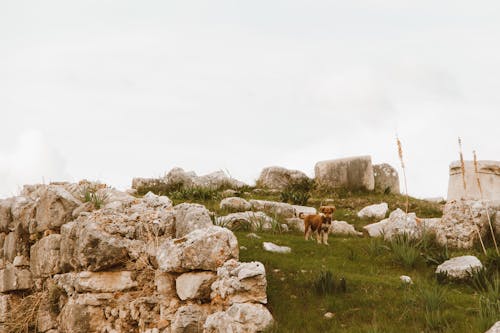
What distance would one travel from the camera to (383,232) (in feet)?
42.9

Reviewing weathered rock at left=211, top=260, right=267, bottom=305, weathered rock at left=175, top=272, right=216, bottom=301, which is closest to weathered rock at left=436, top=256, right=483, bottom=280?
weathered rock at left=211, top=260, right=267, bottom=305

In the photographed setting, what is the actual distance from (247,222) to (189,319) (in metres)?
4.22

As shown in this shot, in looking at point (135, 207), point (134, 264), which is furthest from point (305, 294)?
point (135, 207)

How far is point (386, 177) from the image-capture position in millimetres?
22469

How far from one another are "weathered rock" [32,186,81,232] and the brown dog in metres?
4.76

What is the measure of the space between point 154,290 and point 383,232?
17.1 feet

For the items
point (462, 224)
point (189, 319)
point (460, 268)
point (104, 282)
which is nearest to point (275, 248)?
point (189, 319)

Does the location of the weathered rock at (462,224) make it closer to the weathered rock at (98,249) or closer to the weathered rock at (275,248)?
the weathered rock at (275,248)

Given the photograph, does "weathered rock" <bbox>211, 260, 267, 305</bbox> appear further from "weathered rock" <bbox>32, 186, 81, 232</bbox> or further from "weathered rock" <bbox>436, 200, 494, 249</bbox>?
"weathered rock" <bbox>436, 200, 494, 249</bbox>

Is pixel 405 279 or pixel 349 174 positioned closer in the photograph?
pixel 405 279

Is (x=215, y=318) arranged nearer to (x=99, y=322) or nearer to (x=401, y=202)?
(x=99, y=322)

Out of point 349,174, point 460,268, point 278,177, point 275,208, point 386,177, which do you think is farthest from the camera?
point 386,177

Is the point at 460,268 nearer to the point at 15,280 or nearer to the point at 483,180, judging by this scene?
the point at 483,180

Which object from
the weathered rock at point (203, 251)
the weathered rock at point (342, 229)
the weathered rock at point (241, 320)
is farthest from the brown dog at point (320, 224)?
the weathered rock at point (241, 320)
